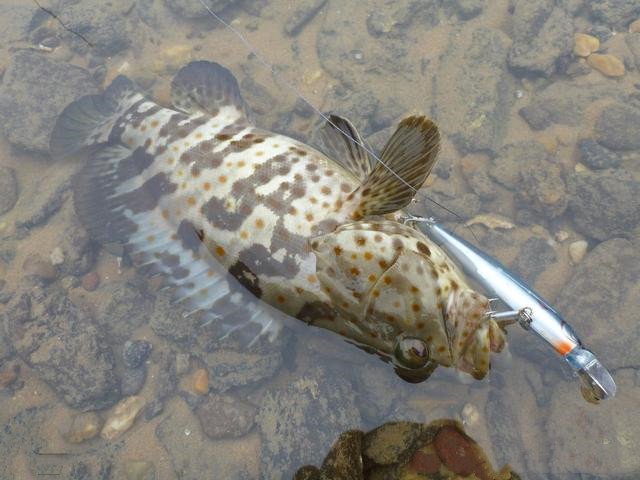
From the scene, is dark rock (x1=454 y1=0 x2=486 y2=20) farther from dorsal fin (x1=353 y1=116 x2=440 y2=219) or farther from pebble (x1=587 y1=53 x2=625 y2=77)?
dorsal fin (x1=353 y1=116 x2=440 y2=219)

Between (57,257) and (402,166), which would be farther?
(57,257)

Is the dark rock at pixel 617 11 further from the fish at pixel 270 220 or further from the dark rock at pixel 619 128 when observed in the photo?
the fish at pixel 270 220

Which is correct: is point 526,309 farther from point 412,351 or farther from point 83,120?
point 83,120

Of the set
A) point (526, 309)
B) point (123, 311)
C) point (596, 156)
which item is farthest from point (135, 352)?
point (596, 156)

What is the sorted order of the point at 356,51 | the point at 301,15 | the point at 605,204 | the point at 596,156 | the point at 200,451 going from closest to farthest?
the point at 200,451 < the point at 605,204 < the point at 596,156 < the point at 356,51 < the point at 301,15

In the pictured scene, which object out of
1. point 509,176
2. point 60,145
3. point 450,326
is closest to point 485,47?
point 509,176

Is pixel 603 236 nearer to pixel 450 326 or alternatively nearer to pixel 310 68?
pixel 450 326
